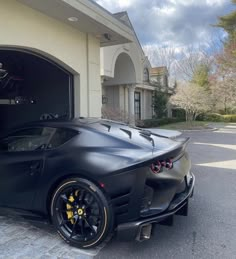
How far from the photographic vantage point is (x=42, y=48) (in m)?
5.97

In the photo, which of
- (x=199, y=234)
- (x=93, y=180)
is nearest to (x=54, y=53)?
(x=93, y=180)

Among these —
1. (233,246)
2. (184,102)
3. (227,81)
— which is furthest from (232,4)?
(233,246)

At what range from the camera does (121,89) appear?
19688 millimetres

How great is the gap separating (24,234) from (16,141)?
4.03 feet

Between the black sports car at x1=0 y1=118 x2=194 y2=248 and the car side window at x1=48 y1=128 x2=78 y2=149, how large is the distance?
0.05 ft

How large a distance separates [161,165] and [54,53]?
432 cm

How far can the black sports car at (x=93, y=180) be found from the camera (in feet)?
9.70

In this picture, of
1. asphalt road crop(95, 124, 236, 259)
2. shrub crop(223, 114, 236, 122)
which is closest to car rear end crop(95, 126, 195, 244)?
asphalt road crop(95, 124, 236, 259)

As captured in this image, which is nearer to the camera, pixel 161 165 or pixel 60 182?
pixel 161 165

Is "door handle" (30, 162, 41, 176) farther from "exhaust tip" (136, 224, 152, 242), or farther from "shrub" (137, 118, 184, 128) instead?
"shrub" (137, 118, 184, 128)

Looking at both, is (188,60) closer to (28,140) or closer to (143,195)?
(28,140)

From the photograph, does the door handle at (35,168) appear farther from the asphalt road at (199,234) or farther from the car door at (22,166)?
the asphalt road at (199,234)

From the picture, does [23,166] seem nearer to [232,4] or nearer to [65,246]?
[65,246]

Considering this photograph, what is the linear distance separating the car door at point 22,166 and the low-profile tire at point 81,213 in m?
0.41
